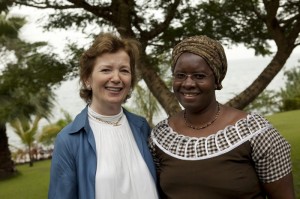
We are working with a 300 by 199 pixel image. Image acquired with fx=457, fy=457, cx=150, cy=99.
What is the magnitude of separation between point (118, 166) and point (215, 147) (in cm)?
51

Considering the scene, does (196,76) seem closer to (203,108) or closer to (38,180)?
(203,108)

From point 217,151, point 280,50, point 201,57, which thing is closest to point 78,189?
point 217,151

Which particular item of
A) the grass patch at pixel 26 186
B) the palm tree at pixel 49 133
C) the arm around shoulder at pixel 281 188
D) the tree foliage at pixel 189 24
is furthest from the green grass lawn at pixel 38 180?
the palm tree at pixel 49 133

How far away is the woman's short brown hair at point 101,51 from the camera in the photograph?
2.36 metres

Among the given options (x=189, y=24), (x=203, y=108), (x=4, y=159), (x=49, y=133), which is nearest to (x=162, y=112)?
(x=49, y=133)

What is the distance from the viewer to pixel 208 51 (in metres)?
2.08

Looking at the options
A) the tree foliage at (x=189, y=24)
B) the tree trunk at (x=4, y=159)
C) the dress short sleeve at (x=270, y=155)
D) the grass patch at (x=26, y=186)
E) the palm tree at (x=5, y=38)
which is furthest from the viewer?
the tree trunk at (x=4, y=159)

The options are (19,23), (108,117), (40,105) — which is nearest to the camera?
(108,117)

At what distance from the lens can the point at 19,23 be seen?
16062 millimetres

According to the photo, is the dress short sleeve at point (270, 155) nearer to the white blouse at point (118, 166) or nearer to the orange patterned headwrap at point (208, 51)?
the orange patterned headwrap at point (208, 51)

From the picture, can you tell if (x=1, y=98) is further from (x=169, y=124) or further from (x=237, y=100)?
(x=169, y=124)

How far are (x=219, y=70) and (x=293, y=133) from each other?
42.7ft

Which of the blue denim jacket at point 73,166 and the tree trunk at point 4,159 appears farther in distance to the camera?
the tree trunk at point 4,159

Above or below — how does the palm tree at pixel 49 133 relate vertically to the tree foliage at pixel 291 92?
below
